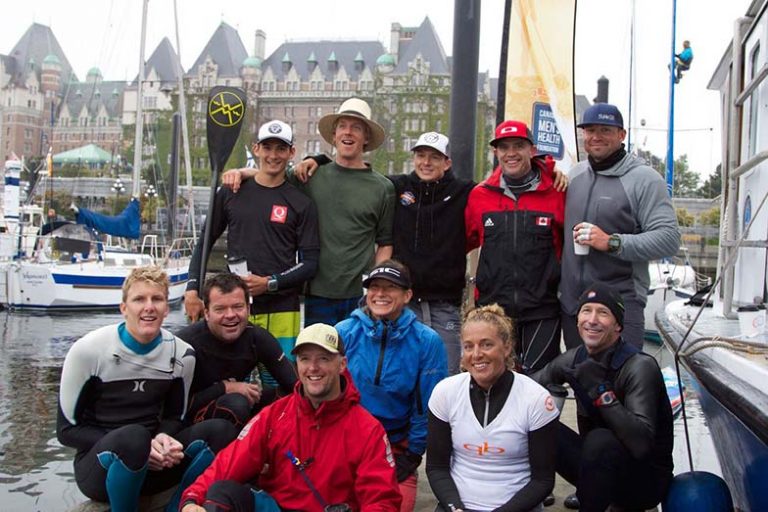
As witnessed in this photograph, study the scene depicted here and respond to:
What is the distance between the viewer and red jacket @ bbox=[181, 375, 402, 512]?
345 cm

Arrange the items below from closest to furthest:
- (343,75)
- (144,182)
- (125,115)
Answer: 1. (144,182)
2. (343,75)
3. (125,115)

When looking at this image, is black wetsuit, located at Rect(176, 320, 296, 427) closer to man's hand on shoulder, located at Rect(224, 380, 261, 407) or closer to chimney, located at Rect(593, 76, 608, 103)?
man's hand on shoulder, located at Rect(224, 380, 261, 407)

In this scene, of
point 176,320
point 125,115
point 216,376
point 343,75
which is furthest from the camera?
point 125,115

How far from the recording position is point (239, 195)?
4.98 metres

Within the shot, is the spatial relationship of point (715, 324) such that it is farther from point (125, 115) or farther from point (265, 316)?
point (125, 115)

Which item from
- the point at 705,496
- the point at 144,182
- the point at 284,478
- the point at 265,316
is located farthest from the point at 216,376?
the point at 144,182

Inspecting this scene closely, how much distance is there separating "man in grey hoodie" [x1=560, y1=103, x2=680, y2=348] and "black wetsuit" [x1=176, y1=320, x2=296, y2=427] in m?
1.59

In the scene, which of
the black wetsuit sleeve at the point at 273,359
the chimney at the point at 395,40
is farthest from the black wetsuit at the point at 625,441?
the chimney at the point at 395,40

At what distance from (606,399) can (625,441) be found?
0.19 metres

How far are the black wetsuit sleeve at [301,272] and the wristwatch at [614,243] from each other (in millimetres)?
1748

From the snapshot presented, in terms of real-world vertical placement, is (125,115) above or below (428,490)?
above

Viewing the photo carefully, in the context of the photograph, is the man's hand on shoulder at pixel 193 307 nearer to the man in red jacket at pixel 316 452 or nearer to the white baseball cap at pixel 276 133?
the white baseball cap at pixel 276 133

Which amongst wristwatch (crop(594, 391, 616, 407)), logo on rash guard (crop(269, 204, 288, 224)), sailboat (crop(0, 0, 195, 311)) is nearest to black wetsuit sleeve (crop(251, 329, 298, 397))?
logo on rash guard (crop(269, 204, 288, 224))

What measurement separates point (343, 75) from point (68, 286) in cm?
7255
